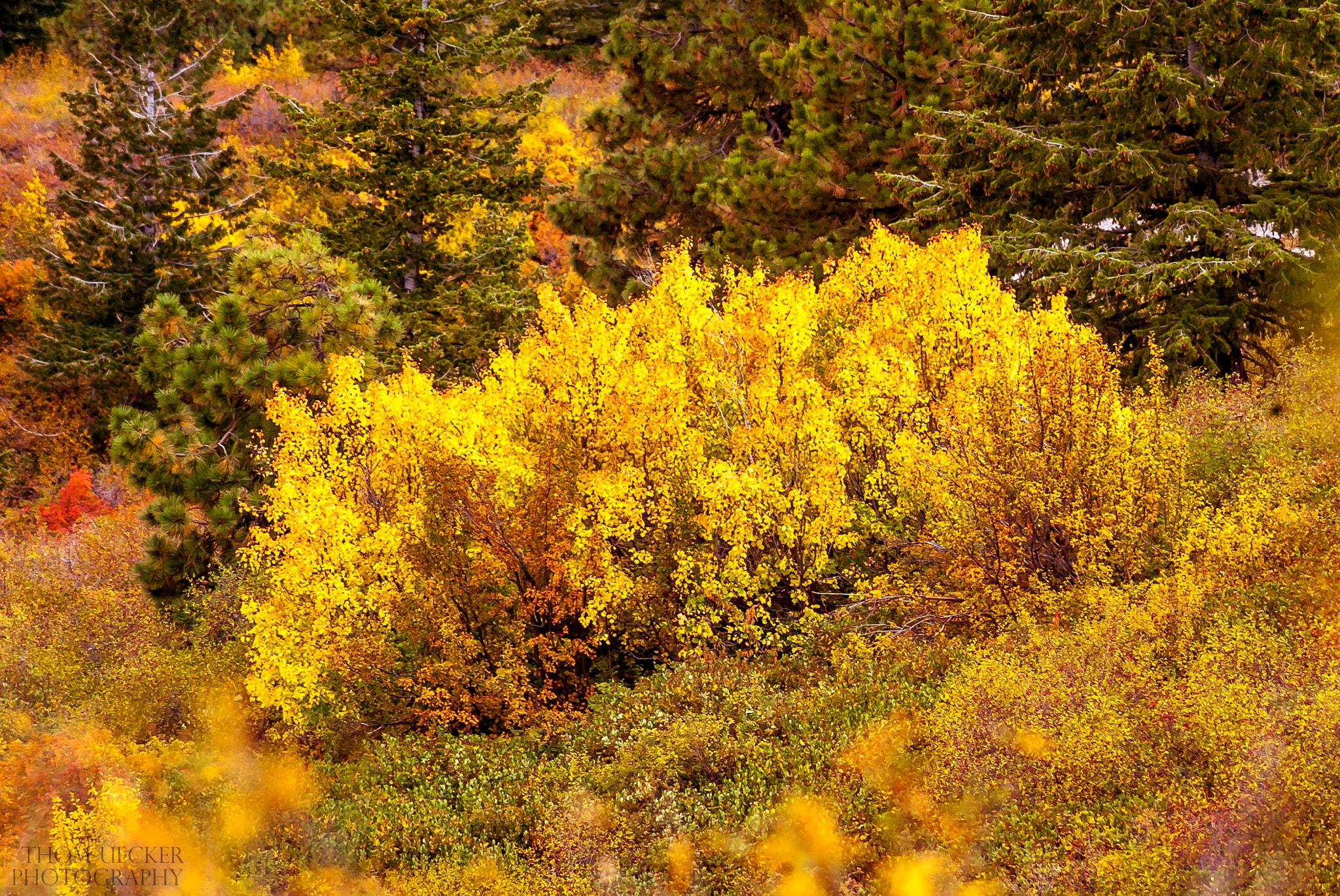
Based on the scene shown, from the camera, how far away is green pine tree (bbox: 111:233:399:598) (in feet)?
48.9

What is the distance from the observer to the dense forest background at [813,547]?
8.68 metres

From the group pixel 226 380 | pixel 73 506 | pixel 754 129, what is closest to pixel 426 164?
pixel 754 129

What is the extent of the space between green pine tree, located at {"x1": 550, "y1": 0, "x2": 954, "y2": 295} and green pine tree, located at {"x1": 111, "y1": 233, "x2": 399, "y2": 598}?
29.7ft

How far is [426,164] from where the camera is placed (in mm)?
21281

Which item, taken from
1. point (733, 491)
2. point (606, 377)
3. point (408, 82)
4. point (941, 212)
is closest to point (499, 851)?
point (733, 491)

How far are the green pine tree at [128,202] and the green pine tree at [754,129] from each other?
8.95 metres

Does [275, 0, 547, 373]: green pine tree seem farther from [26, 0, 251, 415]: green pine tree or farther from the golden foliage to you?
the golden foliage

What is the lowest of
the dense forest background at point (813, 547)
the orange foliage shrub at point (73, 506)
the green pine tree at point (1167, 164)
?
the orange foliage shrub at point (73, 506)

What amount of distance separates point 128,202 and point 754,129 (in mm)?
15161

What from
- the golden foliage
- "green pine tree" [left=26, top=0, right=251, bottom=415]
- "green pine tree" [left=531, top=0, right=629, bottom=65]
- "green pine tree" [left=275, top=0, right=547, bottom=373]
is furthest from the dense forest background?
"green pine tree" [left=531, top=0, right=629, bottom=65]

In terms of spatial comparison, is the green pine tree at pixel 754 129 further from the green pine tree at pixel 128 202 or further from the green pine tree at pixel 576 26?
the green pine tree at pixel 576 26

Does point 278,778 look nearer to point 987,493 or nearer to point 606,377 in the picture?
point 606,377

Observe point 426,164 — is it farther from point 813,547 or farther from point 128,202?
point 813,547

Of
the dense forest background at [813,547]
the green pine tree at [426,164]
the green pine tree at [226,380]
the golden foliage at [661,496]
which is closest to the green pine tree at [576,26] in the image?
the green pine tree at [426,164]
